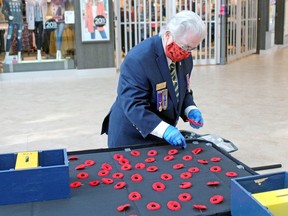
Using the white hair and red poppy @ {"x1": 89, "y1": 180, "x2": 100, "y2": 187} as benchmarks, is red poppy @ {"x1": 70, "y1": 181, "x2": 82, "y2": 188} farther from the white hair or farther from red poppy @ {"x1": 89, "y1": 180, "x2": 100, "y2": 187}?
the white hair

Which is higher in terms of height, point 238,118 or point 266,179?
point 266,179

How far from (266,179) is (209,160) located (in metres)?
0.59

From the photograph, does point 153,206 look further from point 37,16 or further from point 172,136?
point 37,16

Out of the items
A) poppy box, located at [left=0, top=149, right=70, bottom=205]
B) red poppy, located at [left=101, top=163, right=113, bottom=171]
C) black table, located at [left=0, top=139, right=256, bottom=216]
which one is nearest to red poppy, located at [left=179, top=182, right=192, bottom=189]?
black table, located at [left=0, top=139, right=256, bottom=216]

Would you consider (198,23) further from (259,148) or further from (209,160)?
(259,148)

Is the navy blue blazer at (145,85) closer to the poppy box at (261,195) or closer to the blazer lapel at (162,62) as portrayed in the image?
the blazer lapel at (162,62)

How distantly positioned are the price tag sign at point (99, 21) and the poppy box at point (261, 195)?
741cm

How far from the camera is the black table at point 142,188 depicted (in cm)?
168

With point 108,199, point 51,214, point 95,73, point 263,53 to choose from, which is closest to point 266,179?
point 108,199

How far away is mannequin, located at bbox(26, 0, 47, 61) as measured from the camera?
335 inches

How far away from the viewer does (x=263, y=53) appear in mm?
12117

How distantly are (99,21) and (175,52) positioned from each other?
6595mm

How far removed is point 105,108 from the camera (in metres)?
6.04

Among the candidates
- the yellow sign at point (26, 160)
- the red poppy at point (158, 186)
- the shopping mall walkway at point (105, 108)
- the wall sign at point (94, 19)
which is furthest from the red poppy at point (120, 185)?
the wall sign at point (94, 19)
